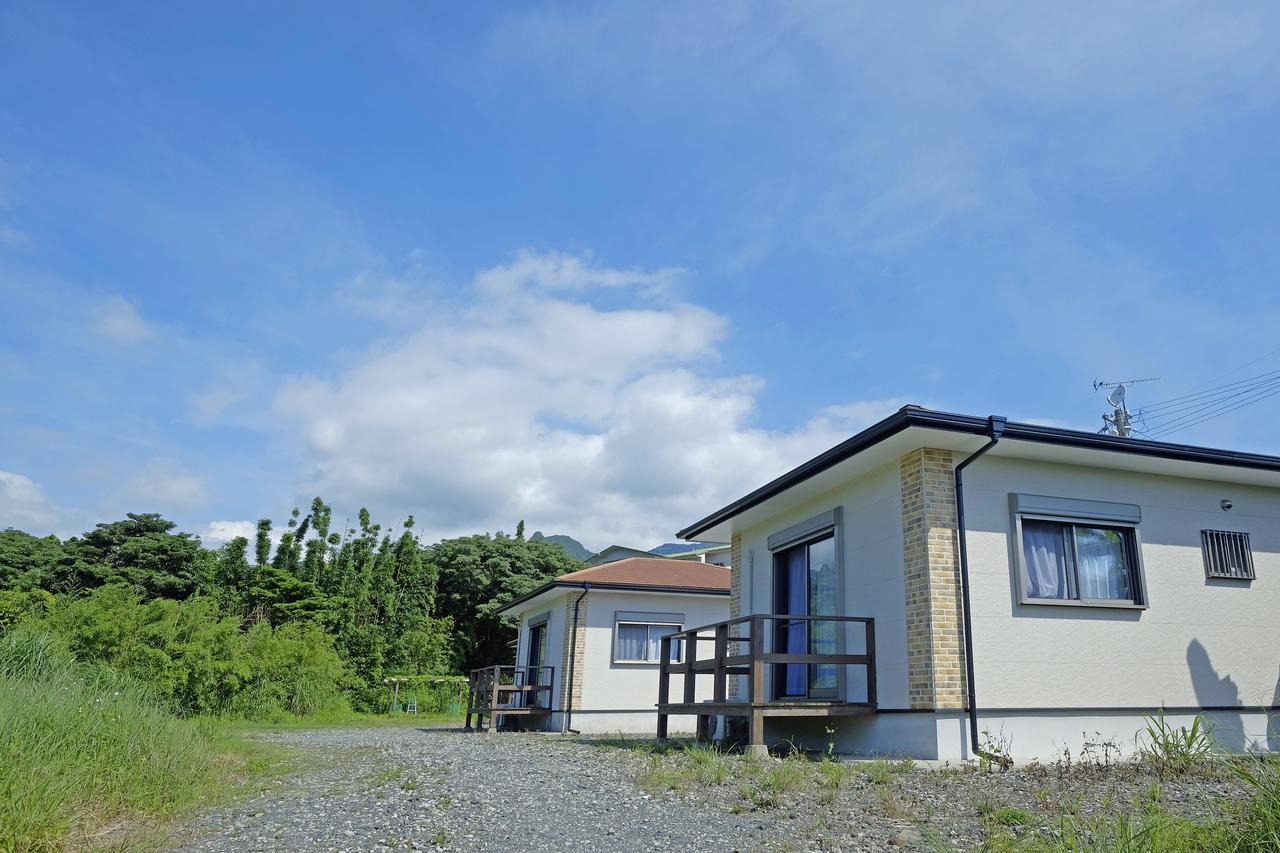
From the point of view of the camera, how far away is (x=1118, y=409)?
15766mm

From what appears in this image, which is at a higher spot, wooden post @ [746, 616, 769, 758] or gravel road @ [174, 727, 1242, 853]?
wooden post @ [746, 616, 769, 758]

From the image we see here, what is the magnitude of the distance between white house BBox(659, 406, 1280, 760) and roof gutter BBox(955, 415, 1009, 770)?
0.02m

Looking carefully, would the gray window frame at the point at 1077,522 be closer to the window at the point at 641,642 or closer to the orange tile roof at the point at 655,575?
the orange tile roof at the point at 655,575

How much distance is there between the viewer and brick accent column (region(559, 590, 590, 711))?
16.5 metres

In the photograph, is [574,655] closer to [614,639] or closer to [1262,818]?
[614,639]

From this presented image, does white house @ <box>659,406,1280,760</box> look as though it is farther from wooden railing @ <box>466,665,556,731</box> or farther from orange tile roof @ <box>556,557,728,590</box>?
wooden railing @ <box>466,665,556,731</box>

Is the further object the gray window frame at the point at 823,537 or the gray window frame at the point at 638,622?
the gray window frame at the point at 638,622

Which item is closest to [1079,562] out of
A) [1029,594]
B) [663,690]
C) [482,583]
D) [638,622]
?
[1029,594]

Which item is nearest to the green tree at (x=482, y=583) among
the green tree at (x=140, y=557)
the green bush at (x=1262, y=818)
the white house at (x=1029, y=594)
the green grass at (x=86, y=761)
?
the green tree at (x=140, y=557)

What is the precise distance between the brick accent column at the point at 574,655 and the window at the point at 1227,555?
10559mm

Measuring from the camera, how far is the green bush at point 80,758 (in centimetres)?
457

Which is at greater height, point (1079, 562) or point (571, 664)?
point (1079, 562)

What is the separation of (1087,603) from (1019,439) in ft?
6.14

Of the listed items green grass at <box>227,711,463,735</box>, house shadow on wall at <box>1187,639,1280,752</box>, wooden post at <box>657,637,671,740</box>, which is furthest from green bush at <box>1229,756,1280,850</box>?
green grass at <box>227,711,463,735</box>
